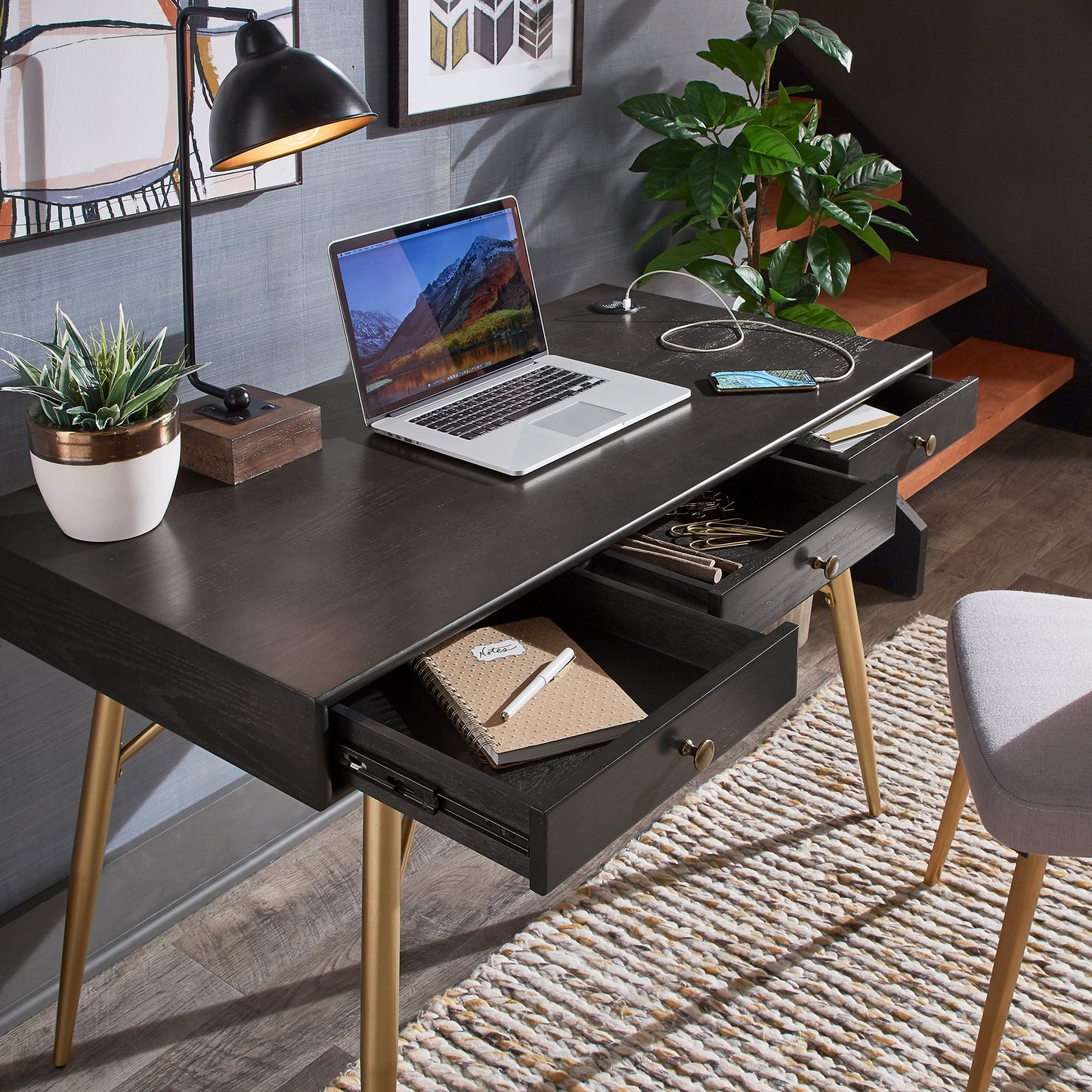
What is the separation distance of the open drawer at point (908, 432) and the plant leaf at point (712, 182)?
1.44ft

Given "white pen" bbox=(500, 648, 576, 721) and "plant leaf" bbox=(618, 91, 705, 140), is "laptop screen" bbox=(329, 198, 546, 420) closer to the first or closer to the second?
"white pen" bbox=(500, 648, 576, 721)

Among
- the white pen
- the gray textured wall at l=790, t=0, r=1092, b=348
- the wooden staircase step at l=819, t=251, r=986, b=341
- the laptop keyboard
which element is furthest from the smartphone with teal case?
the gray textured wall at l=790, t=0, r=1092, b=348

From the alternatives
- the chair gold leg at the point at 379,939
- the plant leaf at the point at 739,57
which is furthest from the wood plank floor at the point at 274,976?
the plant leaf at the point at 739,57

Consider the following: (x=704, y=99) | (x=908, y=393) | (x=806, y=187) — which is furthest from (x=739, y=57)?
(x=908, y=393)

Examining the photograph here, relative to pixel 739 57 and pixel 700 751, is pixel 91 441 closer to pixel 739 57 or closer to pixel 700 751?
pixel 700 751

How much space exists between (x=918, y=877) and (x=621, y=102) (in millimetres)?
1331

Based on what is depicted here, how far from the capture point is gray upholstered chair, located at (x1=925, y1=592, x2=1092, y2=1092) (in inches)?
50.6

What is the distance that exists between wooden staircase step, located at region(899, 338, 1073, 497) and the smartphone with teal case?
131cm

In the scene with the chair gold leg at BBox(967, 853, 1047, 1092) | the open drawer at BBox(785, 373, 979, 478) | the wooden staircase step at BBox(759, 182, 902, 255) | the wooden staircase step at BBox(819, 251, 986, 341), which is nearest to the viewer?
the chair gold leg at BBox(967, 853, 1047, 1092)

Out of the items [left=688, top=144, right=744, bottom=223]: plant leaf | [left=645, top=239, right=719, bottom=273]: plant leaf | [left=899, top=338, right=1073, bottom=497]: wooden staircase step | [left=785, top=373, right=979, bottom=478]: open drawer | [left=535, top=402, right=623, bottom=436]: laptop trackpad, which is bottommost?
[left=899, top=338, right=1073, bottom=497]: wooden staircase step

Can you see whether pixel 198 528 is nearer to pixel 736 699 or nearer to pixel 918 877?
pixel 736 699

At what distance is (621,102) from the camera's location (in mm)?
2127

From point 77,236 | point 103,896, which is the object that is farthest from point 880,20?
point 103,896

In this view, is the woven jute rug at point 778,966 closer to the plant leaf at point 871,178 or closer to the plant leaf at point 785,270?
the plant leaf at point 785,270
